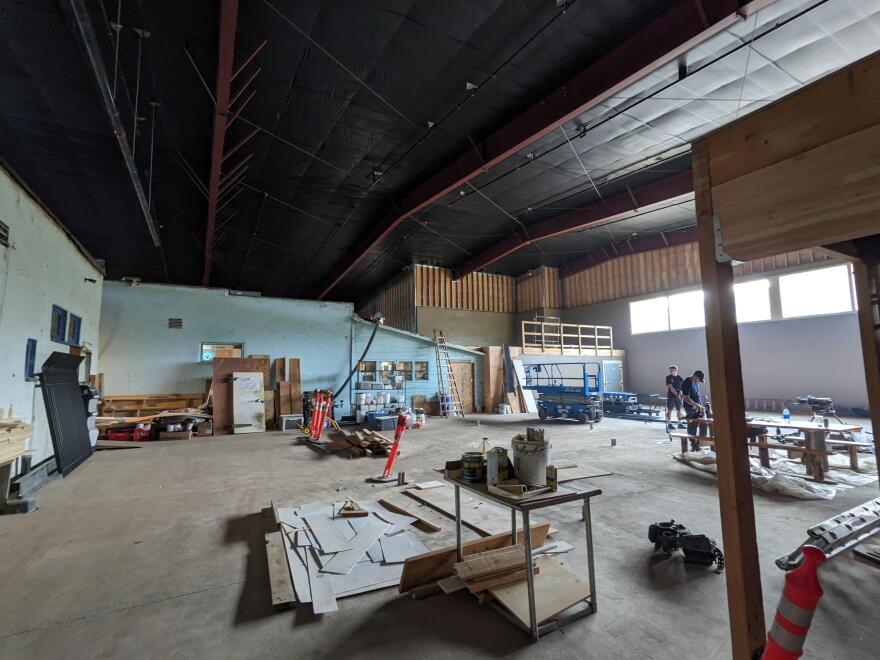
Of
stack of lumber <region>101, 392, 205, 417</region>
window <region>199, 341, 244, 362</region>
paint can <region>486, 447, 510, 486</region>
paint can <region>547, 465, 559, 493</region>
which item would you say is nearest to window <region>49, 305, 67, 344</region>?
stack of lumber <region>101, 392, 205, 417</region>

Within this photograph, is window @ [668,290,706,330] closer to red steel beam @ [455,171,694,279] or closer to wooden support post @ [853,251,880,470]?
red steel beam @ [455,171,694,279]

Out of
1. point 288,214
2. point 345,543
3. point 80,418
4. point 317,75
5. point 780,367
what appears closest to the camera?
point 345,543

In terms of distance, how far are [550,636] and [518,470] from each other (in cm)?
85

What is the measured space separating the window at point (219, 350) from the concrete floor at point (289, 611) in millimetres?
6128

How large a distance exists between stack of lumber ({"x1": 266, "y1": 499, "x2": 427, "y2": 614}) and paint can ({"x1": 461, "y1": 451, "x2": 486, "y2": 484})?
0.93m

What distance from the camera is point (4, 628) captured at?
2.22 meters

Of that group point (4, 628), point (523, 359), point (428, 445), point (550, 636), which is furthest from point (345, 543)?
point (523, 359)

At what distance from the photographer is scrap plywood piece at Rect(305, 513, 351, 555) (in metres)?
3.13

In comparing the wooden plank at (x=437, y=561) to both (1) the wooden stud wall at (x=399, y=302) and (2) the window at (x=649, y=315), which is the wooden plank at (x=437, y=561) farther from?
(2) the window at (x=649, y=315)

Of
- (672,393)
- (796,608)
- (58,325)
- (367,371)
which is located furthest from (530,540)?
(367,371)

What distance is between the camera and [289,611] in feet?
7.87

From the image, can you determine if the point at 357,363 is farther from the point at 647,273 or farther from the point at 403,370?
the point at 647,273

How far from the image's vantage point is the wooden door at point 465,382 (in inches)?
566

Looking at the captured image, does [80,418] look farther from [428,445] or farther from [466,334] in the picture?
[466,334]
